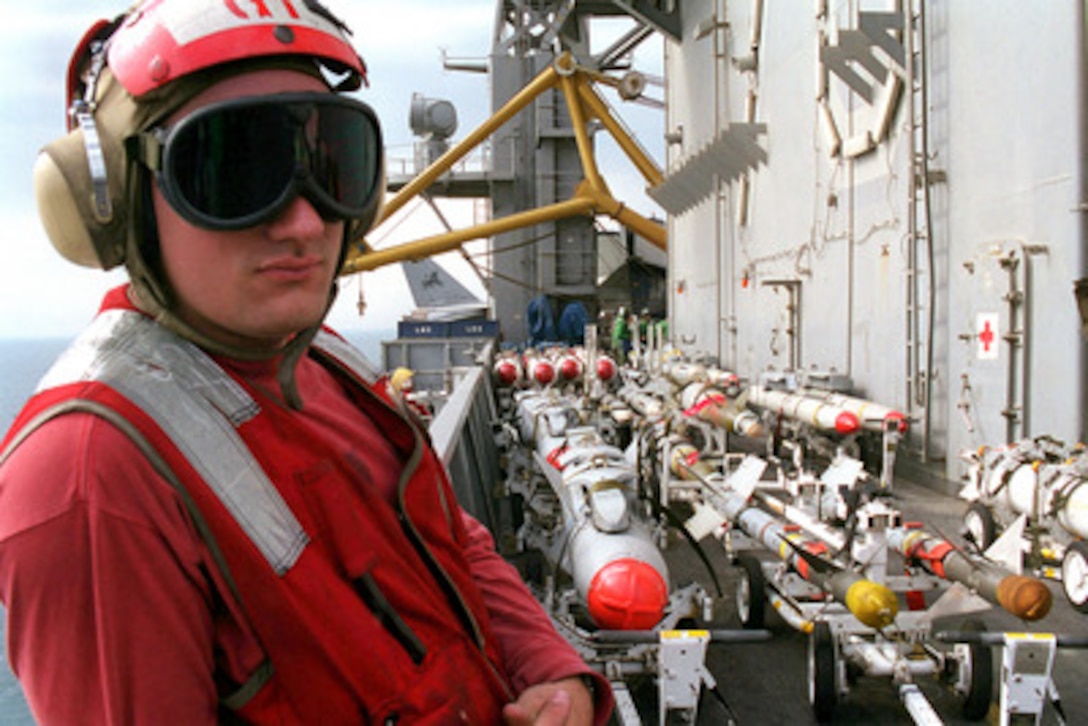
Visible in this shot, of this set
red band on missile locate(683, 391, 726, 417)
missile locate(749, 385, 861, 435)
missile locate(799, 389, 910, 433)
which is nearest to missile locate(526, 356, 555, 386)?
missile locate(749, 385, 861, 435)

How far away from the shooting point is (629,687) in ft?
16.3

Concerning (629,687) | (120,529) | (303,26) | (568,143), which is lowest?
(629,687)

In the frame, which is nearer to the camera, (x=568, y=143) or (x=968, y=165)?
(x=968, y=165)

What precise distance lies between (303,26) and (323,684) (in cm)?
89

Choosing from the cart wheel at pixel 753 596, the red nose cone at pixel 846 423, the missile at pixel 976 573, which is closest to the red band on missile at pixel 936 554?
the missile at pixel 976 573

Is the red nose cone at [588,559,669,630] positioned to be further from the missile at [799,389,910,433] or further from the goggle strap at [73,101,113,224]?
the missile at [799,389,910,433]

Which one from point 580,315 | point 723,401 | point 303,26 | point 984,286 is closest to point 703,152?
point 723,401

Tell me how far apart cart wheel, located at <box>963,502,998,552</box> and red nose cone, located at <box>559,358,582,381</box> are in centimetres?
840

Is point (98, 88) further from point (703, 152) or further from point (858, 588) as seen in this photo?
point (703, 152)

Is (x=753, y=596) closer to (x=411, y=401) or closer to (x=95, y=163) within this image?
(x=411, y=401)

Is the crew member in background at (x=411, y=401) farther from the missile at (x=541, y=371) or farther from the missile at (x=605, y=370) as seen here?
the missile at (x=605, y=370)

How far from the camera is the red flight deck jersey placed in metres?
0.89

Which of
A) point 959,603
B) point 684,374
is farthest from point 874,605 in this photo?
point 684,374

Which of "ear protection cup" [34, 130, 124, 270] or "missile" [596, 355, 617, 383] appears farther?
"missile" [596, 355, 617, 383]
